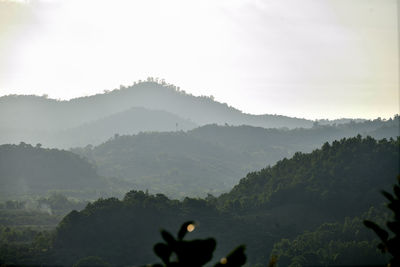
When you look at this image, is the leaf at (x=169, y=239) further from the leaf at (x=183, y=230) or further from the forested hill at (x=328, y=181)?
the forested hill at (x=328, y=181)

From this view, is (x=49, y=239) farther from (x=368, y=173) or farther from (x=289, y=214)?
(x=368, y=173)

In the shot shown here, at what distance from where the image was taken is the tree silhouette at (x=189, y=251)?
4934mm

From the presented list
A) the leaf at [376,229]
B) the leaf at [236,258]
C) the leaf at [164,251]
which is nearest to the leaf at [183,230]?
the leaf at [164,251]

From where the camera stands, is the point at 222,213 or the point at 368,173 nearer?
the point at 222,213

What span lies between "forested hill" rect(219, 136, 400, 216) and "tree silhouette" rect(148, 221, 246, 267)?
165537 mm

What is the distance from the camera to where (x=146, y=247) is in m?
136

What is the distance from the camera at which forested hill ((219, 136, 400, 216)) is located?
170 metres

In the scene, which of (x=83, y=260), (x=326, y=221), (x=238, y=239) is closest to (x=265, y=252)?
(x=238, y=239)

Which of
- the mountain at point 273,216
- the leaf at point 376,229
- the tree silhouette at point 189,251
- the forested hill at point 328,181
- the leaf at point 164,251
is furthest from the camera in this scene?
the forested hill at point 328,181

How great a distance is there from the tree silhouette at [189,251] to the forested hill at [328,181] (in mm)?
165537

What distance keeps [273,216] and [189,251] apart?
16272 cm

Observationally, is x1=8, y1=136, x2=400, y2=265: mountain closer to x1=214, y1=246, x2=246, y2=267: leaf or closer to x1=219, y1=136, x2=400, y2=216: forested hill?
x1=219, y1=136, x2=400, y2=216: forested hill

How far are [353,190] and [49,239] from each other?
92.1 metres

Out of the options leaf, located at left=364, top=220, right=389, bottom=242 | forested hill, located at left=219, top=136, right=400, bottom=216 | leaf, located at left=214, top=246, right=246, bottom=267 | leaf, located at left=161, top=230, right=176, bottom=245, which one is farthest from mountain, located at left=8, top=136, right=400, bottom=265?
leaf, located at left=161, top=230, right=176, bottom=245
